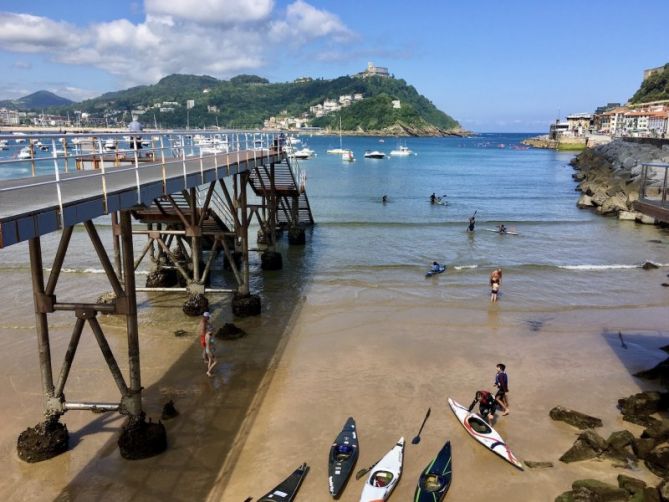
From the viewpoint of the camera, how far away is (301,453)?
959cm

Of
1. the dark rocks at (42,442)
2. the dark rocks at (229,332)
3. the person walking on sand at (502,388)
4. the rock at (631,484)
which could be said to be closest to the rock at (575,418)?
the person walking on sand at (502,388)

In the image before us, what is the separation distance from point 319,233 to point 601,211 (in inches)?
958

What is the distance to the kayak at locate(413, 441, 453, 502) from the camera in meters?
8.33

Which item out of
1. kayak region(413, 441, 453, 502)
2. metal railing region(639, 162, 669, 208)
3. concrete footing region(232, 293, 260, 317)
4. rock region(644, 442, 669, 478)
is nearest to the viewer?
kayak region(413, 441, 453, 502)

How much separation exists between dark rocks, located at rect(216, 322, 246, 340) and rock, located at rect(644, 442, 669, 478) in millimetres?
10212

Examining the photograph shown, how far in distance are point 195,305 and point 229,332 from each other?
2.58m

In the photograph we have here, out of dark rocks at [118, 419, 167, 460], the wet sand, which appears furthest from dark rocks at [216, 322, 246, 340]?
dark rocks at [118, 419, 167, 460]

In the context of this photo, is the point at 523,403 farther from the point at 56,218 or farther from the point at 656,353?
the point at 56,218

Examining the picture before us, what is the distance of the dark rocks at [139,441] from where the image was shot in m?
9.25

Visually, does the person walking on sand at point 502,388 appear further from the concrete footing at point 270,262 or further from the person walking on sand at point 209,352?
the concrete footing at point 270,262

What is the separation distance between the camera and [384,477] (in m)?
8.70

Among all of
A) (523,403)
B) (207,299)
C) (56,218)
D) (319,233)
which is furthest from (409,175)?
(56,218)

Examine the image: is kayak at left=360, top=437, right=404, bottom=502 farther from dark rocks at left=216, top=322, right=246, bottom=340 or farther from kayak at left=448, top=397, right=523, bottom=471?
dark rocks at left=216, top=322, right=246, bottom=340

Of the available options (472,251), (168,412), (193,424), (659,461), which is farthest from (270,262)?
(659,461)
